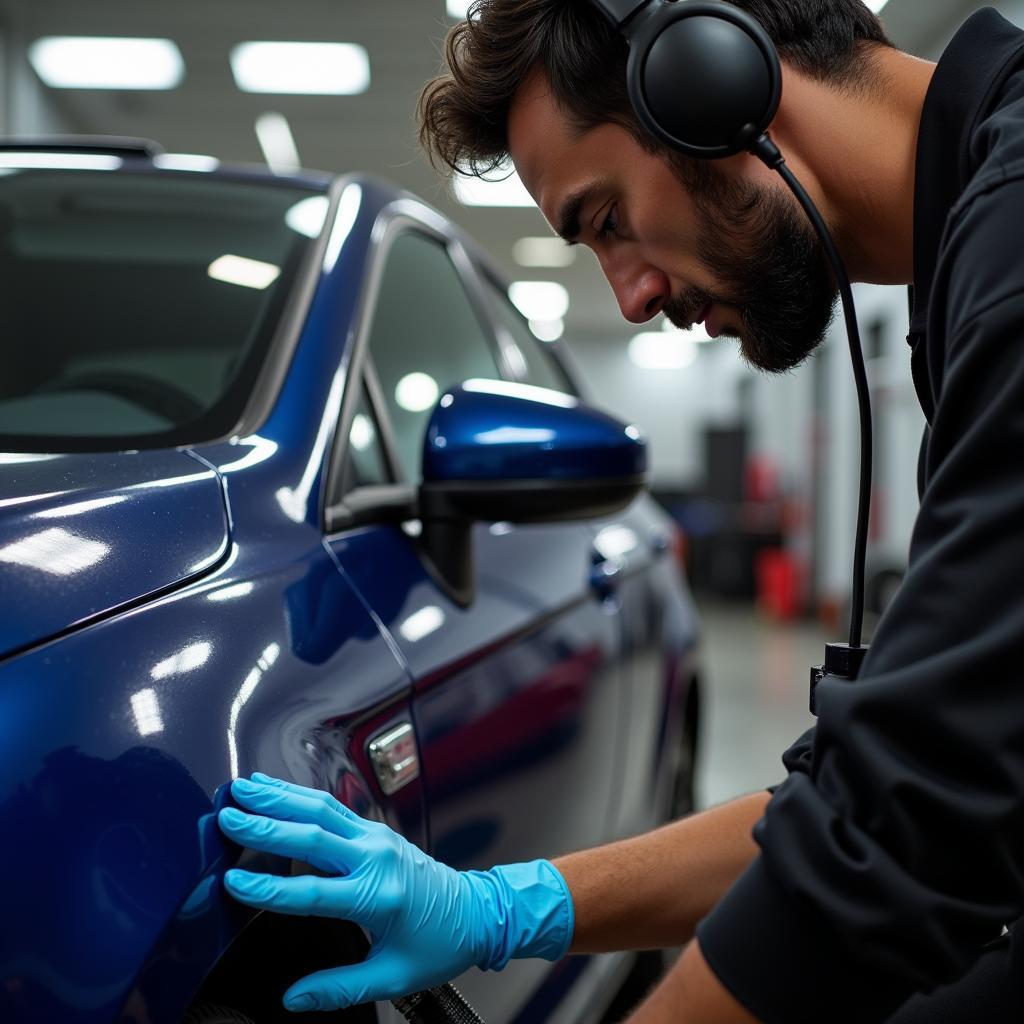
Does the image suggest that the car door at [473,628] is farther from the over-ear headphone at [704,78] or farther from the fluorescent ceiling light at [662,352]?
the fluorescent ceiling light at [662,352]

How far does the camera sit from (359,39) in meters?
7.18

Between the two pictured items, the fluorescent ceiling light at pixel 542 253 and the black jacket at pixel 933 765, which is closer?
the black jacket at pixel 933 765

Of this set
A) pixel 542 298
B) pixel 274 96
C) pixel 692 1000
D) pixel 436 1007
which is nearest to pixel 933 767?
pixel 692 1000

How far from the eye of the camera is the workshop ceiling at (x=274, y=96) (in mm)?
6738

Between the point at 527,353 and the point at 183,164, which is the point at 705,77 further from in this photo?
the point at 527,353

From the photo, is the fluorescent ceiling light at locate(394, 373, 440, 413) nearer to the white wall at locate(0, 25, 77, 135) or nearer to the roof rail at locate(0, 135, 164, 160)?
the roof rail at locate(0, 135, 164, 160)

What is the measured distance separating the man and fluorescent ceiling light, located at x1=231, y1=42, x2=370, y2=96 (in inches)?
261

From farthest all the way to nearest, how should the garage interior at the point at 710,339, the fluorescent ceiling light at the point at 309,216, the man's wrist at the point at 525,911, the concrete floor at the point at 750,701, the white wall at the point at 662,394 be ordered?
the white wall at the point at 662,394 → the garage interior at the point at 710,339 → the concrete floor at the point at 750,701 → the fluorescent ceiling light at the point at 309,216 → the man's wrist at the point at 525,911

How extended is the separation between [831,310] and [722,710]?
4.47 metres

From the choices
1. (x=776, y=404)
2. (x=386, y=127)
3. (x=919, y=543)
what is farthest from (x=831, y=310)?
(x=776, y=404)

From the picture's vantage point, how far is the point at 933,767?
2.10 feet

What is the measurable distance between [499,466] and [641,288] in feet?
0.71

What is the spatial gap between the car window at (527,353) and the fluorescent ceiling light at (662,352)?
17166 mm

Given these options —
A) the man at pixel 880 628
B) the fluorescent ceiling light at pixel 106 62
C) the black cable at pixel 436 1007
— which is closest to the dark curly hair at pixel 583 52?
the man at pixel 880 628
